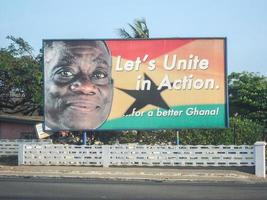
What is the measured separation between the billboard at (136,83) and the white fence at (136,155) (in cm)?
147

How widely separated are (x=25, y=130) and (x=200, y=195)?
30.6 metres

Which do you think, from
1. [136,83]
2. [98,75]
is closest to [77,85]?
[98,75]

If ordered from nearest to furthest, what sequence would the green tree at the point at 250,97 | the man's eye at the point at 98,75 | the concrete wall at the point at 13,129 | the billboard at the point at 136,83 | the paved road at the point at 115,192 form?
1. the paved road at the point at 115,192
2. the billboard at the point at 136,83
3. the man's eye at the point at 98,75
4. the green tree at the point at 250,97
5. the concrete wall at the point at 13,129

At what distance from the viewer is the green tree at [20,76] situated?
147 feet

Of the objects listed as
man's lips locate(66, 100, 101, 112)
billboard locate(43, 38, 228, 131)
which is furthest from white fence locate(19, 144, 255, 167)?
man's lips locate(66, 100, 101, 112)

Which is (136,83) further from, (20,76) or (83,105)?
(20,76)

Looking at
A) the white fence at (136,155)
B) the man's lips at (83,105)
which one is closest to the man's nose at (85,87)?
the man's lips at (83,105)

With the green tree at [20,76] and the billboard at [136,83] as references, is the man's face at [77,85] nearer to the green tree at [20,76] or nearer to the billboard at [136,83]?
the billboard at [136,83]

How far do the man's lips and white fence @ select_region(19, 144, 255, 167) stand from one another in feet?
6.53

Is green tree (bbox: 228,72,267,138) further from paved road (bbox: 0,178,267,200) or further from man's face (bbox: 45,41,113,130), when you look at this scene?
paved road (bbox: 0,178,267,200)

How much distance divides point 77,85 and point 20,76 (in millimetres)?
19920

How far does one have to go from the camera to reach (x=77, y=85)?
26.0 metres

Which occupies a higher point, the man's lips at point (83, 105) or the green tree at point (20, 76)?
the green tree at point (20, 76)

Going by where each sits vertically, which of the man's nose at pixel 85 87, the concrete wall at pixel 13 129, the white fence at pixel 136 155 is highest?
the man's nose at pixel 85 87
